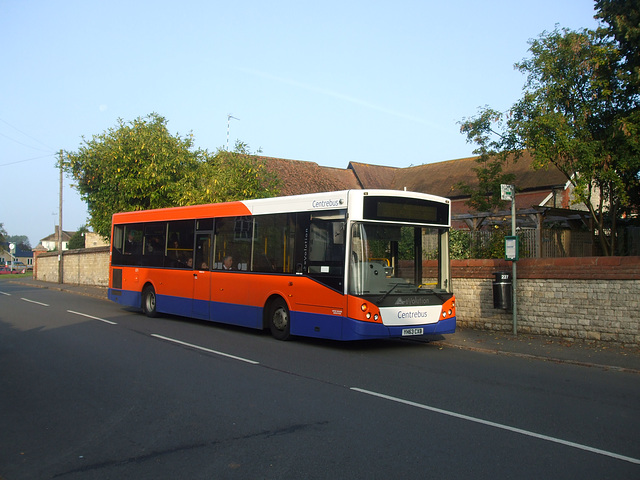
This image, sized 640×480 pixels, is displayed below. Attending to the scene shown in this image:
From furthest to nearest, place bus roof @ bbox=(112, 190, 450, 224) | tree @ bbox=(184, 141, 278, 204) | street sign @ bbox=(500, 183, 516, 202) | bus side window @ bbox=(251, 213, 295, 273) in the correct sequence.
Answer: tree @ bbox=(184, 141, 278, 204)
street sign @ bbox=(500, 183, 516, 202)
bus side window @ bbox=(251, 213, 295, 273)
bus roof @ bbox=(112, 190, 450, 224)

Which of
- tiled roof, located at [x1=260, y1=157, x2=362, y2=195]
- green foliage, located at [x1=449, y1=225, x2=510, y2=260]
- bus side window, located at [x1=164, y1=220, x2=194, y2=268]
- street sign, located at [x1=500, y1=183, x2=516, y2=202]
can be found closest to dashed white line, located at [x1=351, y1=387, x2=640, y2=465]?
street sign, located at [x1=500, y1=183, x2=516, y2=202]

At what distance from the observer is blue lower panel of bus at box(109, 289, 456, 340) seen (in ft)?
35.0

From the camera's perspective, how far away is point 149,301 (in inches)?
685

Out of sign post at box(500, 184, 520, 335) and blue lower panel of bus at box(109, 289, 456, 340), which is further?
sign post at box(500, 184, 520, 335)

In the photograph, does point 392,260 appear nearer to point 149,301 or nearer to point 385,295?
point 385,295

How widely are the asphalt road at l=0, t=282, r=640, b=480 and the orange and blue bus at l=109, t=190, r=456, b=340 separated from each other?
753mm

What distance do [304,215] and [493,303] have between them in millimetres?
5365

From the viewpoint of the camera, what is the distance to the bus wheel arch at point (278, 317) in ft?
40.5

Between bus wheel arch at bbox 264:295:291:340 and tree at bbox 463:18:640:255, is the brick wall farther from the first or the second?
bus wheel arch at bbox 264:295:291:340

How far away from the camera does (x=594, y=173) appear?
14.0m

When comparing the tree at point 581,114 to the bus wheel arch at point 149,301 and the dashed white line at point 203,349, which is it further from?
the bus wheel arch at point 149,301

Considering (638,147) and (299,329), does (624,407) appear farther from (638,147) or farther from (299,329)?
(638,147)

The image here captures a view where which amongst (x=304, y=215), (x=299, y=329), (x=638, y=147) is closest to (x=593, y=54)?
(x=638, y=147)

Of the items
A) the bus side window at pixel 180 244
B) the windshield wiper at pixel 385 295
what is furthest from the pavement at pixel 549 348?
the bus side window at pixel 180 244
